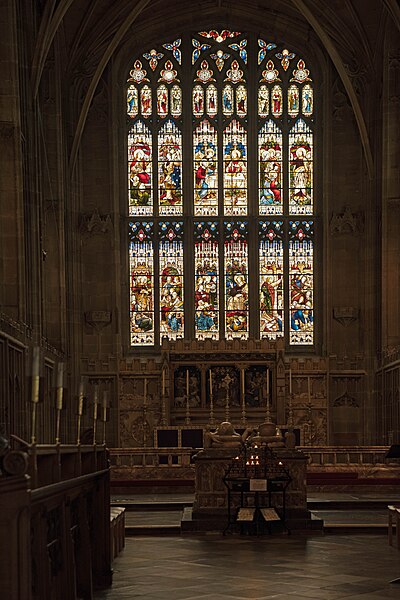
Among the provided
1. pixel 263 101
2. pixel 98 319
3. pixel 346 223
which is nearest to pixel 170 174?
pixel 263 101

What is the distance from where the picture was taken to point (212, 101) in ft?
107

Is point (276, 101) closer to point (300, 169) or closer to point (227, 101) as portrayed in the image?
point (227, 101)

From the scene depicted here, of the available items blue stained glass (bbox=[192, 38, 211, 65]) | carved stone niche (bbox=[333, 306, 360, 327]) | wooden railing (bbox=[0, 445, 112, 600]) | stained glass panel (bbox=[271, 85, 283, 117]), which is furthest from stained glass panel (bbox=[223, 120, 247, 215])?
wooden railing (bbox=[0, 445, 112, 600])

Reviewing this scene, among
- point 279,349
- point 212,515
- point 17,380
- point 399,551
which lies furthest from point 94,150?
point 399,551

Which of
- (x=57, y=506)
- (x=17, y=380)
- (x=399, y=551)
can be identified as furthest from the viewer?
(x=17, y=380)

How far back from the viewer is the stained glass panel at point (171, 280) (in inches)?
1248

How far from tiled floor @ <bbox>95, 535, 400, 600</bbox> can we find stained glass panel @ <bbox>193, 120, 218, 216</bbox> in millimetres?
18157

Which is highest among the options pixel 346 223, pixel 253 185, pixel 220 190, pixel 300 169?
pixel 300 169

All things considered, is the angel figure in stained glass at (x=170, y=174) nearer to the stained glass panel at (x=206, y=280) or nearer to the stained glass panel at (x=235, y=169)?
the stained glass panel at (x=206, y=280)

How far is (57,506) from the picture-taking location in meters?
7.90

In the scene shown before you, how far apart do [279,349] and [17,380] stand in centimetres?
925

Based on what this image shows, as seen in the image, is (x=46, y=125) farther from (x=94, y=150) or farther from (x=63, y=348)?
(x=63, y=348)

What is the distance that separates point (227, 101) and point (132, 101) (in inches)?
105

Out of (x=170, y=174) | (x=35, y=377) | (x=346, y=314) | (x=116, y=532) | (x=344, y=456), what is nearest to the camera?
(x=35, y=377)
